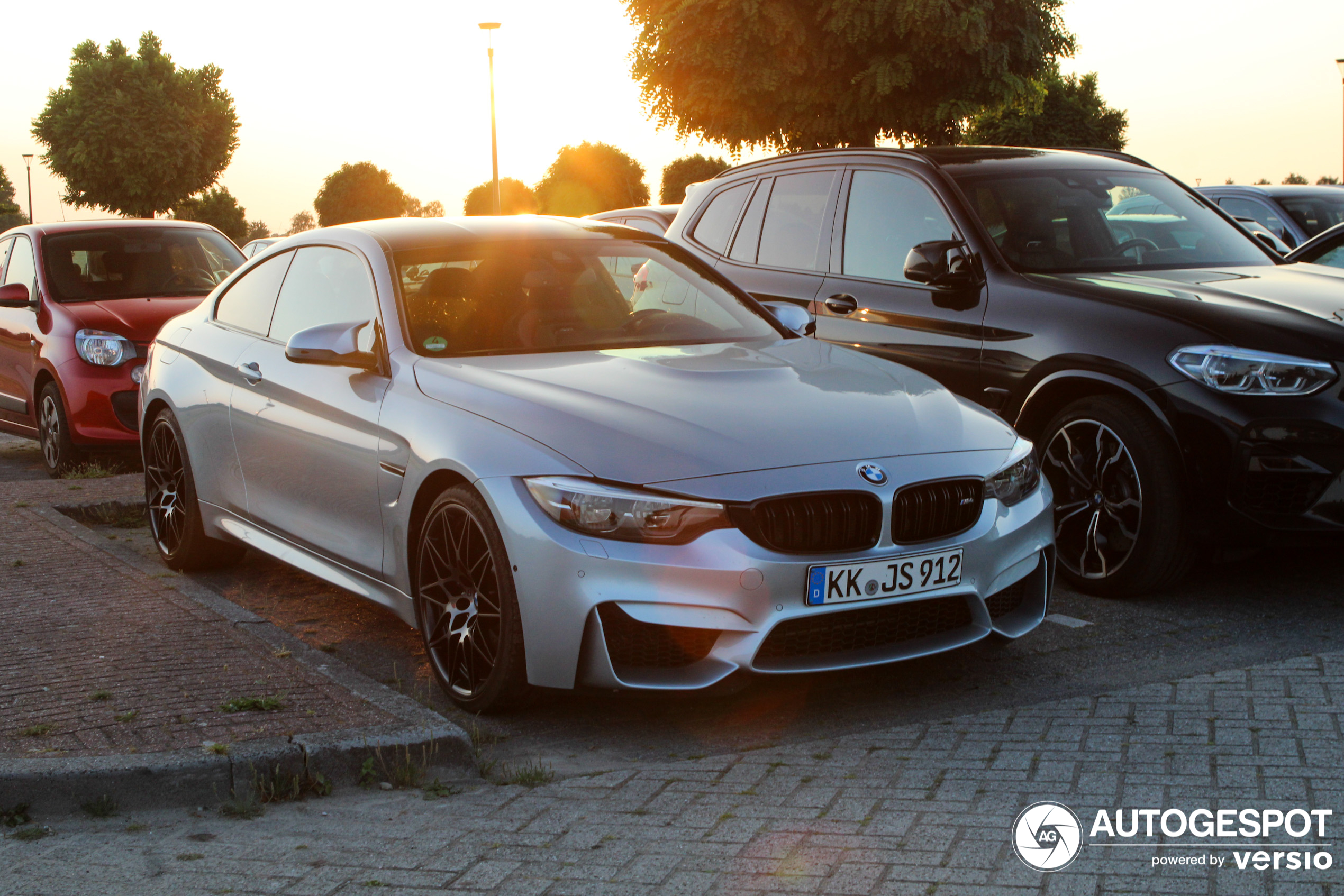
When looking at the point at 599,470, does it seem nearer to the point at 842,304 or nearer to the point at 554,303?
the point at 554,303

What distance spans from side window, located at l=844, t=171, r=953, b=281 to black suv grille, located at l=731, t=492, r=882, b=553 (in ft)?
8.82

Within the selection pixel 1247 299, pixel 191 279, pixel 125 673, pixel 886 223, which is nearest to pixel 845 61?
pixel 191 279

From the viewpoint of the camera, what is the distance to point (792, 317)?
579 centimetres

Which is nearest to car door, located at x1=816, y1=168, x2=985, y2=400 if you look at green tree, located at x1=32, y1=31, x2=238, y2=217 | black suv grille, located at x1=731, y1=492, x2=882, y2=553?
black suv grille, located at x1=731, y1=492, x2=882, y2=553

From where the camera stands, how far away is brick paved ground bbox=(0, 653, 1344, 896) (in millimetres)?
3178

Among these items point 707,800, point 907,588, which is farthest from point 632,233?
point 707,800

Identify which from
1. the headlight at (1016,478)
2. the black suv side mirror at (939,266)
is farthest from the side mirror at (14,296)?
the headlight at (1016,478)

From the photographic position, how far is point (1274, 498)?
16.7 feet

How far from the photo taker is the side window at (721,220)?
7863 mm

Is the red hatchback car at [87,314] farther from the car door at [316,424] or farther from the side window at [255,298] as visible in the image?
the car door at [316,424]

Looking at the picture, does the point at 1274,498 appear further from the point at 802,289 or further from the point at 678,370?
the point at 802,289

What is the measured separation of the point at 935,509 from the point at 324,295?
2682 mm

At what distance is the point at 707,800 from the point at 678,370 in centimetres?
160

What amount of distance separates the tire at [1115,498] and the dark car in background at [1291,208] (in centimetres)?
783
